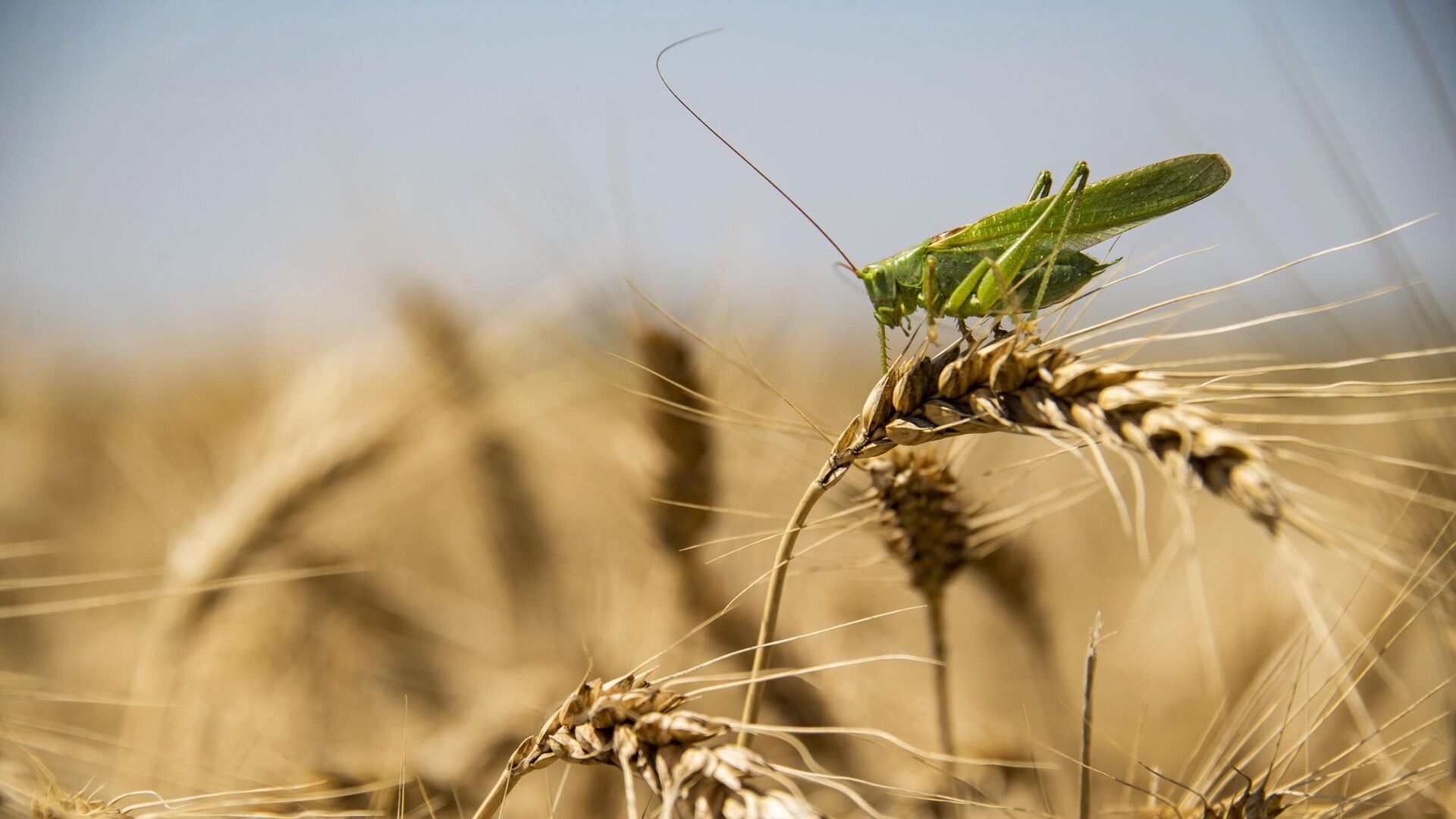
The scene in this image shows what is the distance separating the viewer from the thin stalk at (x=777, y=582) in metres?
1.01

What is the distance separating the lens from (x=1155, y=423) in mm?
745

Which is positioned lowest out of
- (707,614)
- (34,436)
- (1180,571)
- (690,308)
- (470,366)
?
(1180,571)

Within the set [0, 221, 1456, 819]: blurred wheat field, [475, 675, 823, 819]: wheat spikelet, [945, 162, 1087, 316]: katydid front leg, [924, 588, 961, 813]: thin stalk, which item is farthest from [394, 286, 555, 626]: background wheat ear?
[945, 162, 1087, 316]: katydid front leg

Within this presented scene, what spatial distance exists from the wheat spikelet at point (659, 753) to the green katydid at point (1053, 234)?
0.78 meters

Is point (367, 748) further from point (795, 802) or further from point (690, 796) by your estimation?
point (795, 802)

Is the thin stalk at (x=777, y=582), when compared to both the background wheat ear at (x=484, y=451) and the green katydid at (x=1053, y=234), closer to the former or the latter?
the green katydid at (x=1053, y=234)

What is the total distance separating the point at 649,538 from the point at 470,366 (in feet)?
2.71

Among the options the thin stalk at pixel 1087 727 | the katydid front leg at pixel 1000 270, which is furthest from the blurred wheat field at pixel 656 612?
the katydid front leg at pixel 1000 270

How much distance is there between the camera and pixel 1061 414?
0.86 metres

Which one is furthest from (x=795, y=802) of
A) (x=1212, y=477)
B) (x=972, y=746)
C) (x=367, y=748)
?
(x=367, y=748)

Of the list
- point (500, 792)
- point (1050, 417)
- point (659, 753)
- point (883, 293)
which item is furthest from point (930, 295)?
point (500, 792)

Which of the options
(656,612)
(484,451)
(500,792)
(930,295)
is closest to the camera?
(500,792)

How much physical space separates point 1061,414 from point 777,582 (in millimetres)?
436

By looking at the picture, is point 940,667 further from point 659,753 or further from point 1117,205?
point 1117,205
